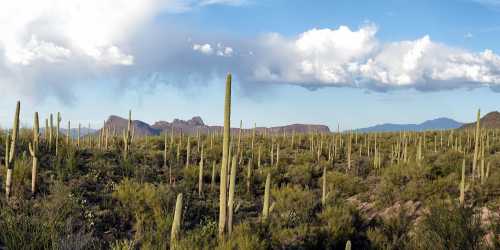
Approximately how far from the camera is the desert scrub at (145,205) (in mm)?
10711

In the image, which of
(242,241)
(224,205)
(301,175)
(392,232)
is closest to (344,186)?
(301,175)

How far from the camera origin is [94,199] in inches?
496

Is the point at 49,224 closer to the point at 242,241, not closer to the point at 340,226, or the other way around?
the point at 242,241

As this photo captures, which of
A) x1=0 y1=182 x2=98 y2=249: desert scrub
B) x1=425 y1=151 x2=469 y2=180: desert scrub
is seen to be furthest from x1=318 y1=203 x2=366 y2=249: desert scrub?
x1=0 y1=182 x2=98 y2=249: desert scrub

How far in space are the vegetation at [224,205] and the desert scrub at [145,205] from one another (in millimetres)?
35

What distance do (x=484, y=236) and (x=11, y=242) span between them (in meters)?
9.98

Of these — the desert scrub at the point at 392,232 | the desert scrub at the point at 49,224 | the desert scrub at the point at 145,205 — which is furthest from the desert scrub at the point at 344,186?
the desert scrub at the point at 49,224

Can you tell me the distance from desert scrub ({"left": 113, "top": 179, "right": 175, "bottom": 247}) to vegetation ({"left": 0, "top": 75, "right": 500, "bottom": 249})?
35 millimetres

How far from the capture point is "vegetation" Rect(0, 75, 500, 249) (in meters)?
8.73

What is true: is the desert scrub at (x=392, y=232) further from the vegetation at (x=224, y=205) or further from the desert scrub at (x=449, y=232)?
the desert scrub at (x=449, y=232)

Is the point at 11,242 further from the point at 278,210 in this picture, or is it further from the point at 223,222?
the point at 278,210

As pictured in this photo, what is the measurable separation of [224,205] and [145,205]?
3983mm

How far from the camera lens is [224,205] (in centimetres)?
878

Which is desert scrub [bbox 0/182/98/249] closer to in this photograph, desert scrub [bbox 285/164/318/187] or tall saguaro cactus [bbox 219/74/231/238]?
tall saguaro cactus [bbox 219/74/231/238]
